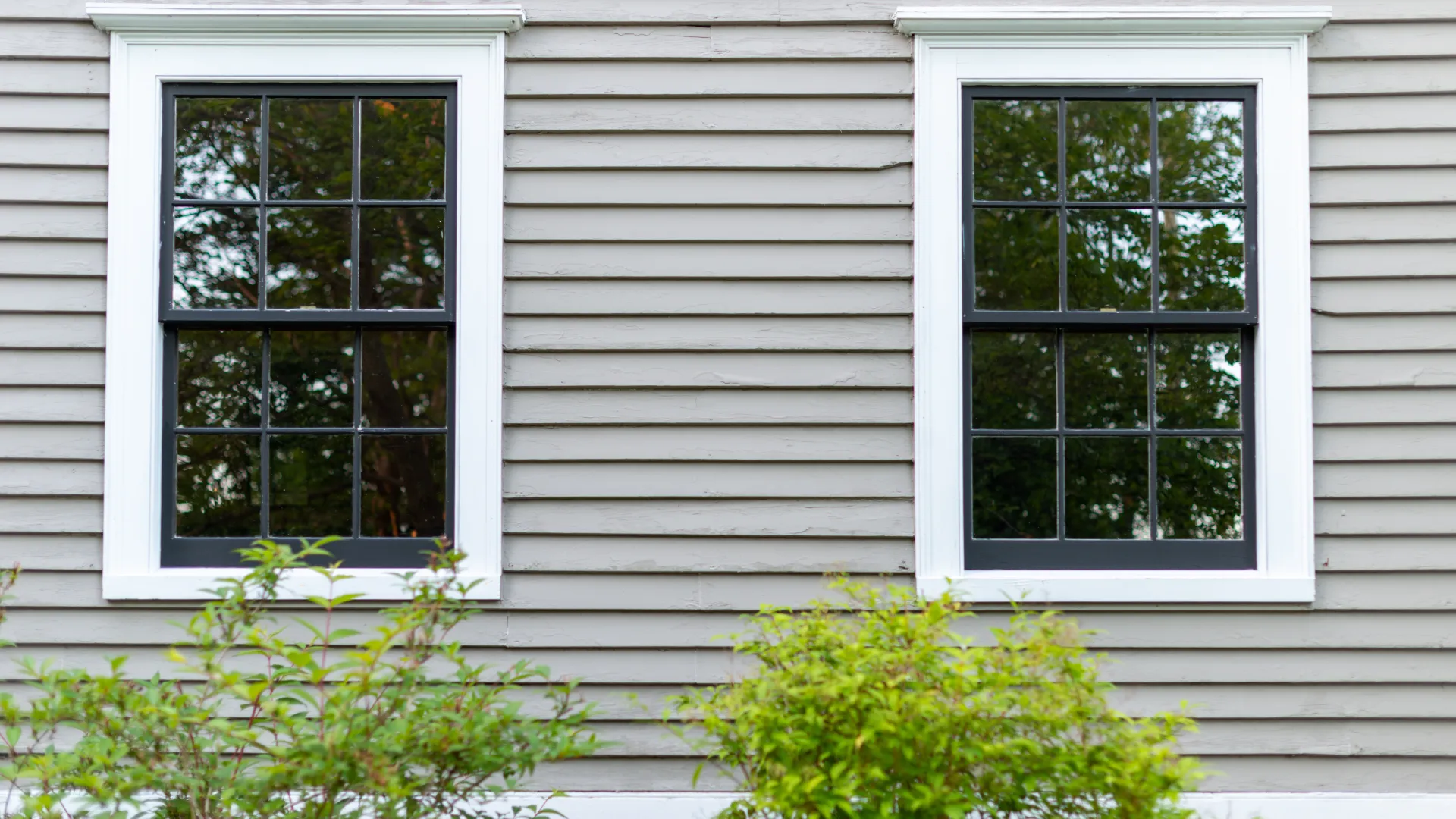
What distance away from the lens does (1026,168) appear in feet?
10.9

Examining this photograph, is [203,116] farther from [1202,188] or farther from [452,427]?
[1202,188]

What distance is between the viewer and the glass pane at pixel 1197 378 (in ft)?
10.9

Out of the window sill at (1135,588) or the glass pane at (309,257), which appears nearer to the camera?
the window sill at (1135,588)

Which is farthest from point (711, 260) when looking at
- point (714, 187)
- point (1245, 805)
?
point (1245, 805)

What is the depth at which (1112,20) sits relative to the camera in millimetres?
3236

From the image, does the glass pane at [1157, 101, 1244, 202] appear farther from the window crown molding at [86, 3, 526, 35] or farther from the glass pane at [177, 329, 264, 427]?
the glass pane at [177, 329, 264, 427]

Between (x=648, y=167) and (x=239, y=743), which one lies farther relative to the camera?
(x=648, y=167)

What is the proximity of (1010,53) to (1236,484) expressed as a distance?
165 centimetres

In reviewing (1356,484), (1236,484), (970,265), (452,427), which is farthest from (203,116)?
(1356,484)

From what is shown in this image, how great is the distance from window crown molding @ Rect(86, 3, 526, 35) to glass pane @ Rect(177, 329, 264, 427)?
1006mm

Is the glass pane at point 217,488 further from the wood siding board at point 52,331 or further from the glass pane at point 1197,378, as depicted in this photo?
the glass pane at point 1197,378

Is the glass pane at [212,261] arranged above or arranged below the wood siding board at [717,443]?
above

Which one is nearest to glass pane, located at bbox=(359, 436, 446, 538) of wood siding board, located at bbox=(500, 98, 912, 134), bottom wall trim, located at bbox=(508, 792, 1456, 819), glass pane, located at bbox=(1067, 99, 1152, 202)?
bottom wall trim, located at bbox=(508, 792, 1456, 819)

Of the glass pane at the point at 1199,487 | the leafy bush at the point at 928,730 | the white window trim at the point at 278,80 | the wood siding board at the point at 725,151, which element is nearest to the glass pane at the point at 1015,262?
→ the wood siding board at the point at 725,151
